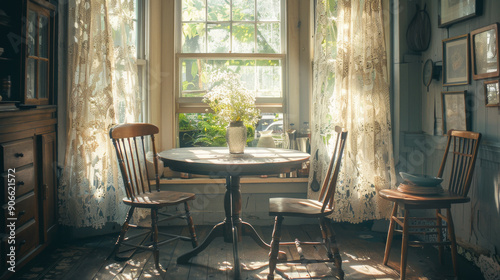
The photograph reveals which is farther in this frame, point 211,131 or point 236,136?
point 211,131

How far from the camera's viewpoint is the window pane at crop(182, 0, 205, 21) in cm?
415

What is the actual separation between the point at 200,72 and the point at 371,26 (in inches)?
60.9

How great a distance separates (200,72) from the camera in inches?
164

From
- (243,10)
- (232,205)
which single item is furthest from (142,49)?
(232,205)

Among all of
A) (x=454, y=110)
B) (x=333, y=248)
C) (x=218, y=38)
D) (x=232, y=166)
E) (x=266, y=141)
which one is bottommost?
(x=333, y=248)

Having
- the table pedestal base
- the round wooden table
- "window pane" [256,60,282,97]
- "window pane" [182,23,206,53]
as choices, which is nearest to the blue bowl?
the round wooden table

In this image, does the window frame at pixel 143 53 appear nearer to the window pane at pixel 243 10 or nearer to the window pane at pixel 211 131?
the window pane at pixel 211 131

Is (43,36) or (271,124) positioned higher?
(43,36)

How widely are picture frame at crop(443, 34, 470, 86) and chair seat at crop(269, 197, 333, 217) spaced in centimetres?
126

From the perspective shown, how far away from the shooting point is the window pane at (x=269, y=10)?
165 inches

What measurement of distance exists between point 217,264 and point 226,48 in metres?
2.00

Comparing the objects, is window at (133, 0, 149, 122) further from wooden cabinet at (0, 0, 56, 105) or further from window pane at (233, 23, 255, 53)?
wooden cabinet at (0, 0, 56, 105)

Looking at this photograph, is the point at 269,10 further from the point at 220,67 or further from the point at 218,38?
the point at 220,67

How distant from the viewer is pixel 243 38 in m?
4.17
